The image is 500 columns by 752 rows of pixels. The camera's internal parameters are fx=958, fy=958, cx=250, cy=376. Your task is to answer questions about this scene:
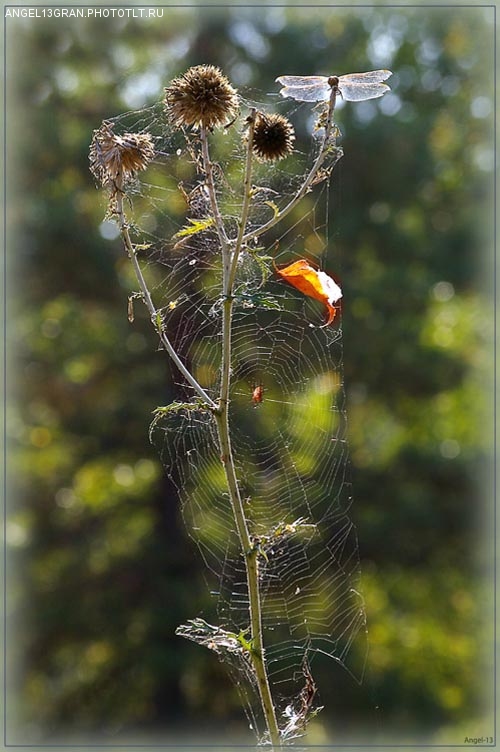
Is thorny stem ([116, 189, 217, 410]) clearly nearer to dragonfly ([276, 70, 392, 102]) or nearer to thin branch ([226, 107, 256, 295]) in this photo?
thin branch ([226, 107, 256, 295])

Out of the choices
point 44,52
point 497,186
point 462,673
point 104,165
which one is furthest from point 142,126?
point 462,673

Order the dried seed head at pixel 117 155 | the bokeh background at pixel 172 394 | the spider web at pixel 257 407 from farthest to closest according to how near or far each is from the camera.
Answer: the bokeh background at pixel 172 394 → the spider web at pixel 257 407 → the dried seed head at pixel 117 155

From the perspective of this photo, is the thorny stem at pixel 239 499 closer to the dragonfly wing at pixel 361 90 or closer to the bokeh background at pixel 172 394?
the dragonfly wing at pixel 361 90

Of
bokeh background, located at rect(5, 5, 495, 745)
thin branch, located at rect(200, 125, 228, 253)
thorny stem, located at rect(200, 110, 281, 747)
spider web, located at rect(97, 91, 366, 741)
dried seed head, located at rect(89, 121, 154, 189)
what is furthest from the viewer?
bokeh background, located at rect(5, 5, 495, 745)

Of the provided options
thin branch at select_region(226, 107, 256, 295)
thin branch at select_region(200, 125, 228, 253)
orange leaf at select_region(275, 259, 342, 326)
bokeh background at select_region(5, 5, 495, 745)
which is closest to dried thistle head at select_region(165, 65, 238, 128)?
thin branch at select_region(200, 125, 228, 253)

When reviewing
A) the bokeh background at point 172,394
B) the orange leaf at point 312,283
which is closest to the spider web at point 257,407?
the orange leaf at point 312,283

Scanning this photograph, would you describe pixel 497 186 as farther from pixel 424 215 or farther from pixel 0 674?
pixel 0 674
